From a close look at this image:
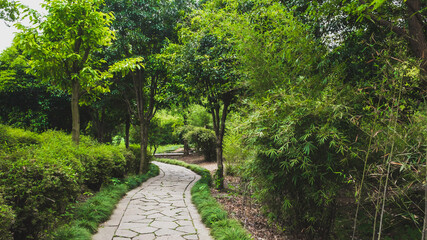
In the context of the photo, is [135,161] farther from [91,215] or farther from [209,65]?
[91,215]

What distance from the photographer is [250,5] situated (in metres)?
5.92

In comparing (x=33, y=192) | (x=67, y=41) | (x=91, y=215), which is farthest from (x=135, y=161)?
(x=33, y=192)

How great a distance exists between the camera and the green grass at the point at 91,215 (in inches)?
118

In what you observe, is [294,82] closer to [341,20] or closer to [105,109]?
[341,20]

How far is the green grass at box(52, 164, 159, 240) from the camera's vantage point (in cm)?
300

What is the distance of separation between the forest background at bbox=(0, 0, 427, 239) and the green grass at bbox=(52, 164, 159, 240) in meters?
0.79

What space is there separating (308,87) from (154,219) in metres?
3.15

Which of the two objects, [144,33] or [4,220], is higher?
[144,33]

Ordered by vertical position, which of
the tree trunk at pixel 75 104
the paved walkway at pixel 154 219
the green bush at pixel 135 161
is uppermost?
the tree trunk at pixel 75 104

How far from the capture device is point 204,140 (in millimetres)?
13805

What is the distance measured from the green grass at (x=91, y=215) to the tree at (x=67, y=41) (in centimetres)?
130

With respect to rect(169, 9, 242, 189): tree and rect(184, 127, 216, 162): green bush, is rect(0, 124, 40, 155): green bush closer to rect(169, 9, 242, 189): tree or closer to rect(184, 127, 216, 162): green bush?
rect(169, 9, 242, 189): tree

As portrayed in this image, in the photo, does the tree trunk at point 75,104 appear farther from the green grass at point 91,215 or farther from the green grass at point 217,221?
the green grass at point 217,221

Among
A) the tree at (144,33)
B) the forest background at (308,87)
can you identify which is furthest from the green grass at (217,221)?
the tree at (144,33)
